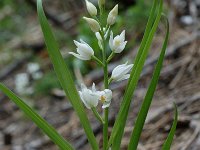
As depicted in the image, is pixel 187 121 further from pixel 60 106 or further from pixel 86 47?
pixel 60 106

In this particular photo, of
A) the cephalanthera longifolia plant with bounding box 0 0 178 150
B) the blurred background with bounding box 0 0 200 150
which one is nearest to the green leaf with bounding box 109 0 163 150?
the cephalanthera longifolia plant with bounding box 0 0 178 150

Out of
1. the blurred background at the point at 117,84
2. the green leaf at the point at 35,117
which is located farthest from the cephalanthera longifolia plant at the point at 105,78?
the blurred background at the point at 117,84

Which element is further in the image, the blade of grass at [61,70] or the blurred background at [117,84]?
the blurred background at [117,84]

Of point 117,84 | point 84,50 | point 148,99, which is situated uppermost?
point 84,50

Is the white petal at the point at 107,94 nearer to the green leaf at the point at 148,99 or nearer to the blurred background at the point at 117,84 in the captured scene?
the green leaf at the point at 148,99

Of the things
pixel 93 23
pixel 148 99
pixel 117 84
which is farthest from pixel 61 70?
pixel 117 84

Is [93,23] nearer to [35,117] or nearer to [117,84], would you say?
[35,117]
